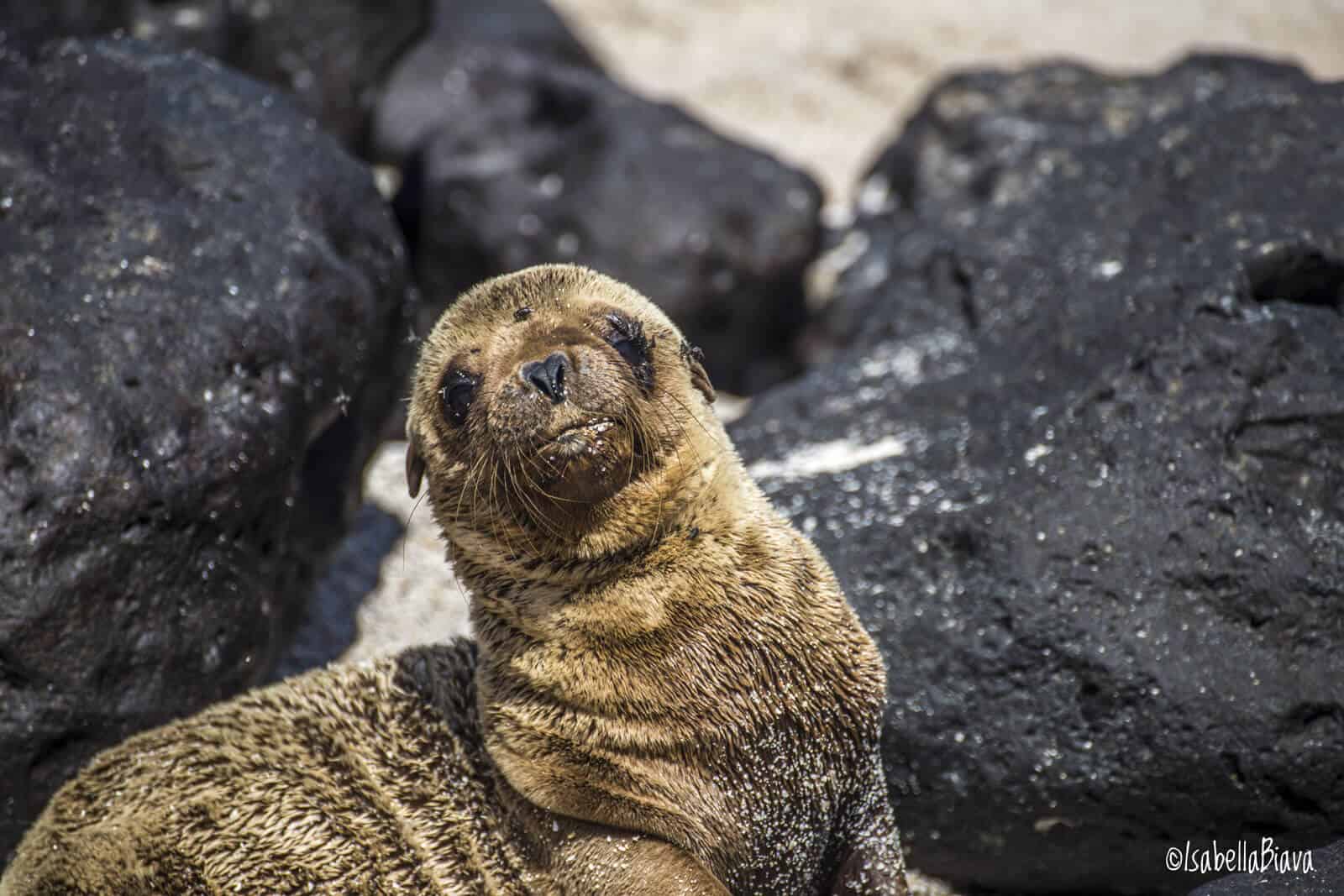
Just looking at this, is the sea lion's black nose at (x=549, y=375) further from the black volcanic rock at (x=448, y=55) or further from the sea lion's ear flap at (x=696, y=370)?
the black volcanic rock at (x=448, y=55)

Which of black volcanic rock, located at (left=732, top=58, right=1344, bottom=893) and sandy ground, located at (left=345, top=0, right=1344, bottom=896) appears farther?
sandy ground, located at (left=345, top=0, right=1344, bottom=896)

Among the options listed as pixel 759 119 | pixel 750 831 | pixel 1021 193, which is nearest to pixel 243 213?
pixel 750 831

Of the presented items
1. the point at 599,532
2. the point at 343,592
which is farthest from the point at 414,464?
the point at 343,592

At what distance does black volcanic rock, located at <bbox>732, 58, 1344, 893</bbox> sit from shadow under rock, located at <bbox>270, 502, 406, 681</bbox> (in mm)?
2258

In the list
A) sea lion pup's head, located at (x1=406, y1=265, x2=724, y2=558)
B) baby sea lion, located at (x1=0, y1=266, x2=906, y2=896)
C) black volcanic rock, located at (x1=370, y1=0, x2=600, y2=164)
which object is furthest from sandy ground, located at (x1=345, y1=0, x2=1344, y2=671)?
baby sea lion, located at (x1=0, y1=266, x2=906, y2=896)

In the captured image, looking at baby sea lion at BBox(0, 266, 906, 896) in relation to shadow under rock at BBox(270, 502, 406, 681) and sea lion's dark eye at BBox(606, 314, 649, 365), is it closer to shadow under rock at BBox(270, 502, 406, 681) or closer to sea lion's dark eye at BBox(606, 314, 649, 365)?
sea lion's dark eye at BBox(606, 314, 649, 365)

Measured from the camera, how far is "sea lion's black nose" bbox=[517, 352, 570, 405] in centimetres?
382

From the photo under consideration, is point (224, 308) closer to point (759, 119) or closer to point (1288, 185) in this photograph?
point (1288, 185)

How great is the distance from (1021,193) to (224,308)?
4.13 metres

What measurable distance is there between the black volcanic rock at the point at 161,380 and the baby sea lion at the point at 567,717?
0.65 m

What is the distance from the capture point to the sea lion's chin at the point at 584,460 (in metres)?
3.79

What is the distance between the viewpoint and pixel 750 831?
4.02 m

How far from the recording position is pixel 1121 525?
4.94 m

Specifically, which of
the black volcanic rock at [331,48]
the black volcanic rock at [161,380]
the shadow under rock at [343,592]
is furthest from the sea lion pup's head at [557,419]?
the black volcanic rock at [331,48]
